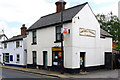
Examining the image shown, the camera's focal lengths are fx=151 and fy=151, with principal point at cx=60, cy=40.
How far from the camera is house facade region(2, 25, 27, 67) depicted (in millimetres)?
23703

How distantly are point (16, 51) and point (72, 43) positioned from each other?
43.9 ft

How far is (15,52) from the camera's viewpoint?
2598cm

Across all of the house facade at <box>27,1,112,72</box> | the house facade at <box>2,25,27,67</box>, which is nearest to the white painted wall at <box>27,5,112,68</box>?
the house facade at <box>27,1,112,72</box>

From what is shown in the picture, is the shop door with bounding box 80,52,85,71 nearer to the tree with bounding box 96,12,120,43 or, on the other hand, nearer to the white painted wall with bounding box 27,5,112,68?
the white painted wall with bounding box 27,5,112,68

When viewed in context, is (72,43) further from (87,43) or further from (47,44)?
(47,44)

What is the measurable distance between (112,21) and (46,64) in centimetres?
3305

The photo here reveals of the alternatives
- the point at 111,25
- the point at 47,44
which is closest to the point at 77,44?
the point at 47,44

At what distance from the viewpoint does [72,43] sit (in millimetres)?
15586

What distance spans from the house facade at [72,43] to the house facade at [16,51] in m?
2.86

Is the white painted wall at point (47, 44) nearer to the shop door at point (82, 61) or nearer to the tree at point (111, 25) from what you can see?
the shop door at point (82, 61)

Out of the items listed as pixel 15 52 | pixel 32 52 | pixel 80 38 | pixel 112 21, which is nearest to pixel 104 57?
pixel 80 38

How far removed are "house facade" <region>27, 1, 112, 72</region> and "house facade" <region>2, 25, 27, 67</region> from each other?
113 inches

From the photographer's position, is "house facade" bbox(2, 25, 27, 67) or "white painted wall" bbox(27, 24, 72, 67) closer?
"white painted wall" bbox(27, 24, 72, 67)

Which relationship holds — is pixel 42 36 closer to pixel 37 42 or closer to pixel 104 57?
pixel 37 42
